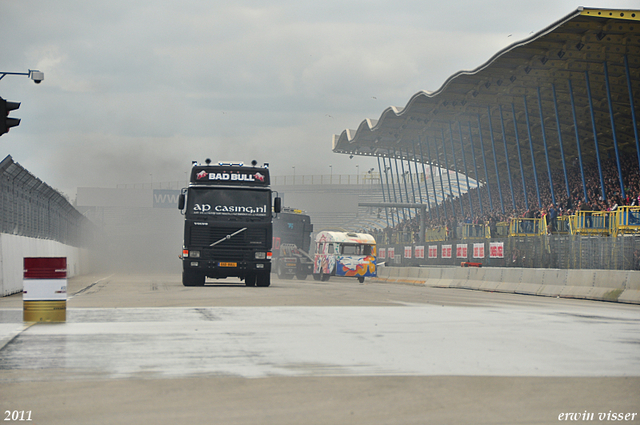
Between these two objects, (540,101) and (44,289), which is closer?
(44,289)

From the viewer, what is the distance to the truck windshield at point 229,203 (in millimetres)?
25000

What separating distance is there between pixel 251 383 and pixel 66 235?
135ft

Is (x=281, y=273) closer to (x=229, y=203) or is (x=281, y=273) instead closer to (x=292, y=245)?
(x=292, y=245)

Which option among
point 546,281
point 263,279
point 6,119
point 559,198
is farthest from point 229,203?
point 559,198

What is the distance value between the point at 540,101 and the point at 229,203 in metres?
24.4

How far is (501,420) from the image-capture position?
5551 millimetres

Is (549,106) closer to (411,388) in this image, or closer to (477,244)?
(477,244)

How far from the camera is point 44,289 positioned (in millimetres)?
12398

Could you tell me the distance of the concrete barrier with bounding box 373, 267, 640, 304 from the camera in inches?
821

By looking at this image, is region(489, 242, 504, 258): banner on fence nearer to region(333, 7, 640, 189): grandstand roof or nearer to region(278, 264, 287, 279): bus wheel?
region(333, 7, 640, 189): grandstand roof

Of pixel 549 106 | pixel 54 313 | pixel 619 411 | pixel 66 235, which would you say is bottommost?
pixel 619 411

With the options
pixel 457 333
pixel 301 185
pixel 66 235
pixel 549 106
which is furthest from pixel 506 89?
pixel 301 185

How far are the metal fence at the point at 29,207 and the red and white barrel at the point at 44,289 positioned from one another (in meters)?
11.0

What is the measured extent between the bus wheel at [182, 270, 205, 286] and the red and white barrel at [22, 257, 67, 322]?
1316 centimetres
